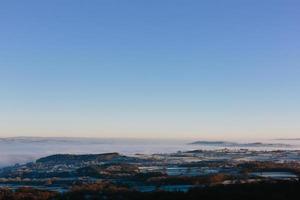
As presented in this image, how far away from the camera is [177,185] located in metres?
45.6

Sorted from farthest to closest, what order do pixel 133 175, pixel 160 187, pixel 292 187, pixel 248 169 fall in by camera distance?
pixel 248 169, pixel 133 175, pixel 160 187, pixel 292 187

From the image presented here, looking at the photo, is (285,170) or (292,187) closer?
(292,187)

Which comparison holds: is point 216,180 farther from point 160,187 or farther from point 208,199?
point 208,199

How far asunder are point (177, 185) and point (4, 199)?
492 inches

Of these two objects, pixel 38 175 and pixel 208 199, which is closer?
pixel 208 199

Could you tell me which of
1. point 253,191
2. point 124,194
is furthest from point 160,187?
point 253,191

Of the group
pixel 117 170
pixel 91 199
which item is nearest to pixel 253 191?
pixel 91 199

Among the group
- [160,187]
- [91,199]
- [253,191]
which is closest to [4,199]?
[91,199]

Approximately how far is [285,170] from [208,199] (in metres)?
23.9

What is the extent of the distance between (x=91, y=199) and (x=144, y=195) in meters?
3.01

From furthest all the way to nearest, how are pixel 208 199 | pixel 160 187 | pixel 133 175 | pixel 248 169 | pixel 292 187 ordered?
pixel 248 169, pixel 133 175, pixel 160 187, pixel 292 187, pixel 208 199

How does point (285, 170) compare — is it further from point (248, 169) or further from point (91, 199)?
point (91, 199)

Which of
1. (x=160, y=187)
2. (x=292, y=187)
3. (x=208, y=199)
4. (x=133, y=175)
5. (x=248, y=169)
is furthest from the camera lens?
(x=248, y=169)

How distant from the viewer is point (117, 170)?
5922 centimetres
